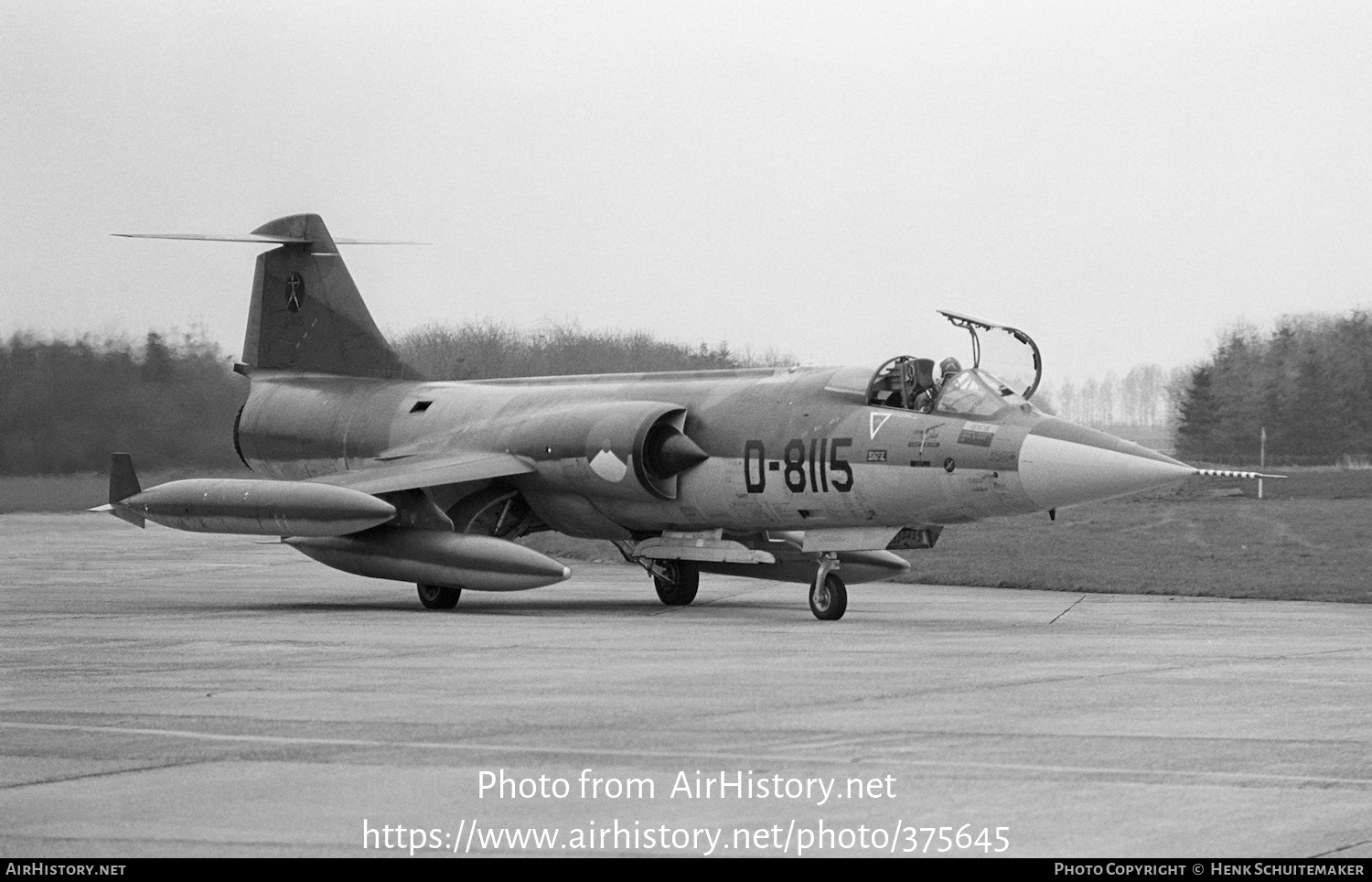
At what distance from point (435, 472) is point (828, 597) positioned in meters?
4.67

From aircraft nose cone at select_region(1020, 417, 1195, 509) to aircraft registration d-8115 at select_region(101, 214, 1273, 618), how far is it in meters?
0.02

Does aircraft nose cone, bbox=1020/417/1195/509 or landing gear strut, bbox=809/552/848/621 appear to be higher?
aircraft nose cone, bbox=1020/417/1195/509

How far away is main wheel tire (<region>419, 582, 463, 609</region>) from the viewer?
17.9 metres

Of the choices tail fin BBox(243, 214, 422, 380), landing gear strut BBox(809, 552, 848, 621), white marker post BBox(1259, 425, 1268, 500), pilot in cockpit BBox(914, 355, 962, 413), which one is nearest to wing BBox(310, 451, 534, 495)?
tail fin BBox(243, 214, 422, 380)

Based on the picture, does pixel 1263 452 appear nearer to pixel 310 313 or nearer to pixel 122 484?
pixel 310 313

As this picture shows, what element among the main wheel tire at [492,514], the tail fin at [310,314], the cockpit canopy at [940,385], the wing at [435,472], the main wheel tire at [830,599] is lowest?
the main wheel tire at [830,599]

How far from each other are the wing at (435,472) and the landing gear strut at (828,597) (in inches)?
152

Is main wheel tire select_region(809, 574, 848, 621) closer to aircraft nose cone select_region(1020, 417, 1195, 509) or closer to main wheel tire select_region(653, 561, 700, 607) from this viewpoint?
aircraft nose cone select_region(1020, 417, 1195, 509)

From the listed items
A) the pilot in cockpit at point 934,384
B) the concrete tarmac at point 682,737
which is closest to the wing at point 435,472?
the concrete tarmac at point 682,737

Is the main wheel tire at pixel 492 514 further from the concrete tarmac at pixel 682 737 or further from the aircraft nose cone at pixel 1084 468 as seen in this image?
the aircraft nose cone at pixel 1084 468

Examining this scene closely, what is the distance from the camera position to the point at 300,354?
22750mm

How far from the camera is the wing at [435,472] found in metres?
17.8

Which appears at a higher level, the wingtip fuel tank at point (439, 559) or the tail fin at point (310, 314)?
the tail fin at point (310, 314)
